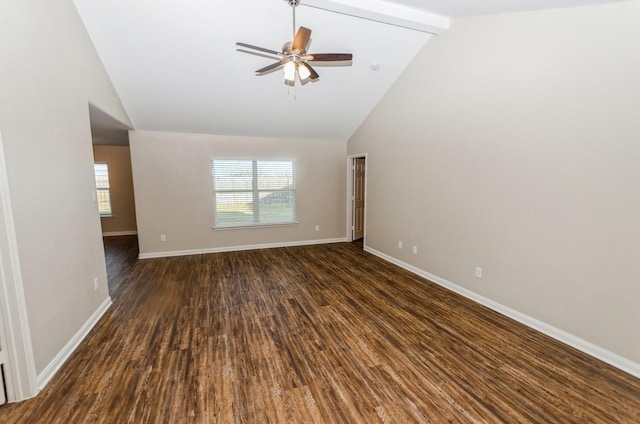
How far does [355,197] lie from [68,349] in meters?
5.26

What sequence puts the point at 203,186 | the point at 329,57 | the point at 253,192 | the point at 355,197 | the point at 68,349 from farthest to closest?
the point at 355,197, the point at 253,192, the point at 203,186, the point at 329,57, the point at 68,349

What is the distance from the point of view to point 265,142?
5.73m

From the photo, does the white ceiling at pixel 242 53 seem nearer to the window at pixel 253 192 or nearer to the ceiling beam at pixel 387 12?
the ceiling beam at pixel 387 12

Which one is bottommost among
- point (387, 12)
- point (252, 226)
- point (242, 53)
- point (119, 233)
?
point (119, 233)

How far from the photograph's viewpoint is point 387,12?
297 cm

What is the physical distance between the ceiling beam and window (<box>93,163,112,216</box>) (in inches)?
272

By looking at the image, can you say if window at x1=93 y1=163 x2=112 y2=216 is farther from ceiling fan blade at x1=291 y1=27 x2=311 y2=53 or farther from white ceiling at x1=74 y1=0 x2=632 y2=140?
ceiling fan blade at x1=291 y1=27 x2=311 y2=53

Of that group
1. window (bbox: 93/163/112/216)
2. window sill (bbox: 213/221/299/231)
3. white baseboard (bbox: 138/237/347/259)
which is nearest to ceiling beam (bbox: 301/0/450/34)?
window sill (bbox: 213/221/299/231)

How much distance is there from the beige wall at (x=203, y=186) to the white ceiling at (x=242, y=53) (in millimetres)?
375

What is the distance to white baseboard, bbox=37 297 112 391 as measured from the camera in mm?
1989

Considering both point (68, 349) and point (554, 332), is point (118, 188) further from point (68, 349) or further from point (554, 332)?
point (554, 332)

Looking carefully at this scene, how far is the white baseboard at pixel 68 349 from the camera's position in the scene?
1.99 m

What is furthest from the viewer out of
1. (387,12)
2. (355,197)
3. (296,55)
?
(355,197)

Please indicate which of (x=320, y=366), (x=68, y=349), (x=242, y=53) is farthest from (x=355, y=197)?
(x=68, y=349)
